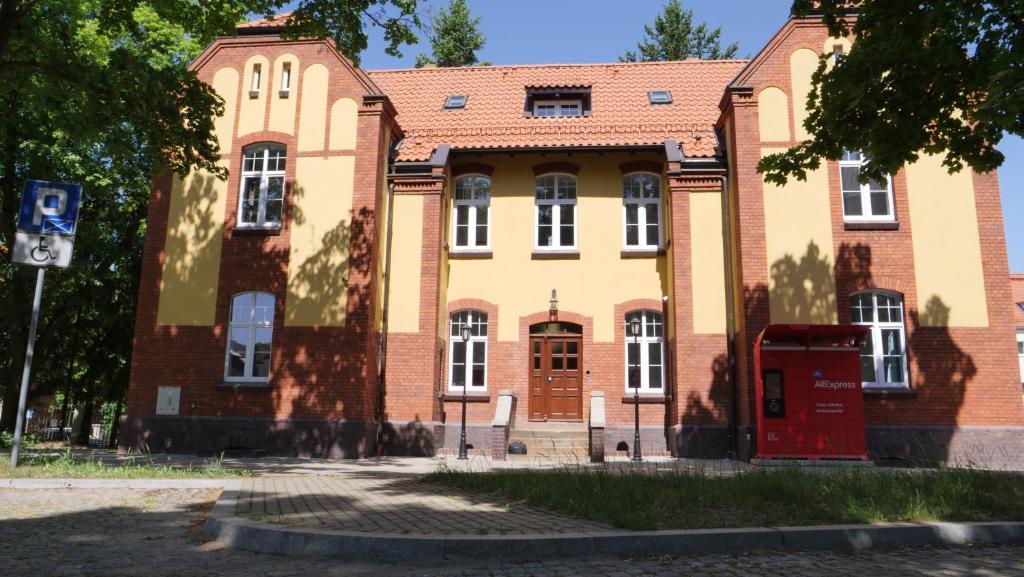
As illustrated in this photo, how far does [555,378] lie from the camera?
56.4 feet

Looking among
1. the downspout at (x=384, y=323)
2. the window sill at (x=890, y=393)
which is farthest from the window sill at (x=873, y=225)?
the downspout at (x=384, y=323)

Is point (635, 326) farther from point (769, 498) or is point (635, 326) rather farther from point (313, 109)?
point (313, 109)

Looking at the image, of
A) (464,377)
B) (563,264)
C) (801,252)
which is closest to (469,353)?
(464,377)

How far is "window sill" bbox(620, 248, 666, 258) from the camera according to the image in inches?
675

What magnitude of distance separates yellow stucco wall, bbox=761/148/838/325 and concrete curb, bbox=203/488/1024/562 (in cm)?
920

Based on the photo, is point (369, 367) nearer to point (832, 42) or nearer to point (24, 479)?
point (24, 479)

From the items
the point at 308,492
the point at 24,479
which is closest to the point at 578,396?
the point at 308,492

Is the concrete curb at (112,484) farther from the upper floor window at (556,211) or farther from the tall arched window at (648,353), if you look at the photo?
the upper floor window at (556,211)

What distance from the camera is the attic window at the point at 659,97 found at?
19.8m

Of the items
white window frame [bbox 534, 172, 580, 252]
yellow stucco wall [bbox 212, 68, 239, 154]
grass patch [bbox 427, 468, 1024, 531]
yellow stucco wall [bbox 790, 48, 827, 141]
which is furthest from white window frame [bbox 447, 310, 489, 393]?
grass patch [bbox 427, 468, 1024, 531]

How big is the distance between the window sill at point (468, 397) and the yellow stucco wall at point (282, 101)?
7082mm

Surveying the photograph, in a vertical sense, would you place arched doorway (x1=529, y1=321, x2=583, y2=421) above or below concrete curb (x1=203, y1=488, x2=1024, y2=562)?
above

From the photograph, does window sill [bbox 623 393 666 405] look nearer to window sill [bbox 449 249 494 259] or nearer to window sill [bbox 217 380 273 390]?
window sill [bbox 449 249 494 259]

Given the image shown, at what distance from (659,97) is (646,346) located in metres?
7.36
